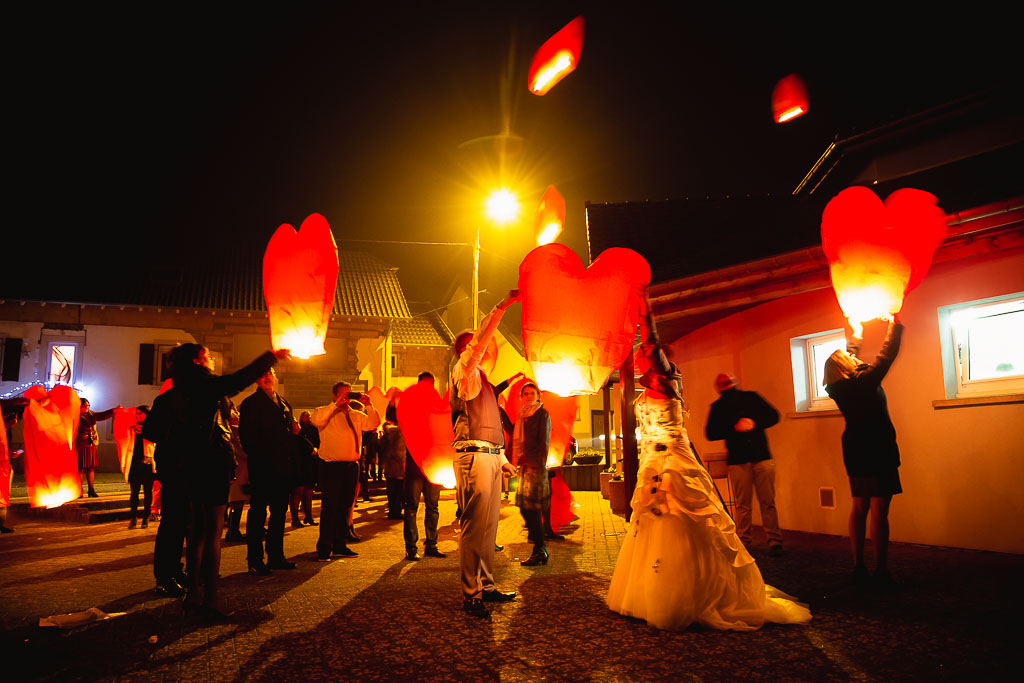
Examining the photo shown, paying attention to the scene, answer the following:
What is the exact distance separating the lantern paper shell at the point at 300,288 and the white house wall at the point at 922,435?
612 centimetres

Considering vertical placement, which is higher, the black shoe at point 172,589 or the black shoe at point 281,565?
the black shoe at point 172,589

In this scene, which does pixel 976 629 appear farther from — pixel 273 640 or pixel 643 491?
pixel 273 640

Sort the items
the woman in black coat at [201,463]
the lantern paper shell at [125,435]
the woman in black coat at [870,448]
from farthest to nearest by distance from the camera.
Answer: the lantern paper shell at [125,435] → the woman in black coat at [870,448] → the woman in black coat at [201,463]

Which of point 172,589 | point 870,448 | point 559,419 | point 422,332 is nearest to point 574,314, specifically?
point 870,448

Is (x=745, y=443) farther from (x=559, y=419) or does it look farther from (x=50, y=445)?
(x=50, y=445)

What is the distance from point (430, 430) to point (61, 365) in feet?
88.5

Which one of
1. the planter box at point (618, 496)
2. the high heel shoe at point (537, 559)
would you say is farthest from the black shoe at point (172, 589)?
the planter box at point (618, 496)

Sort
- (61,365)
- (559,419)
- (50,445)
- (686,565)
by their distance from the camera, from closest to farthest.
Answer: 1. (686,565)
2. (559,419)
3. (50,445)
4. (61,365)

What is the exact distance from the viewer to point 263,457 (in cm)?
623

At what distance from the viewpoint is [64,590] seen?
5.47m

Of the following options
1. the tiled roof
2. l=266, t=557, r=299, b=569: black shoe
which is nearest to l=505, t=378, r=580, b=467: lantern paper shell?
l=266, t=557, r=299, b=569: black shoe

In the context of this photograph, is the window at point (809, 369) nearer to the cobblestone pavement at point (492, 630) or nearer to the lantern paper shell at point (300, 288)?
the cobblestone pavement at point (492, 630)

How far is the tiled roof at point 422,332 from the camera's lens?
38344 millimetres

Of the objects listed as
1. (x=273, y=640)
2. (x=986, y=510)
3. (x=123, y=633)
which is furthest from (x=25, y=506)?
(x=986, y=510)
